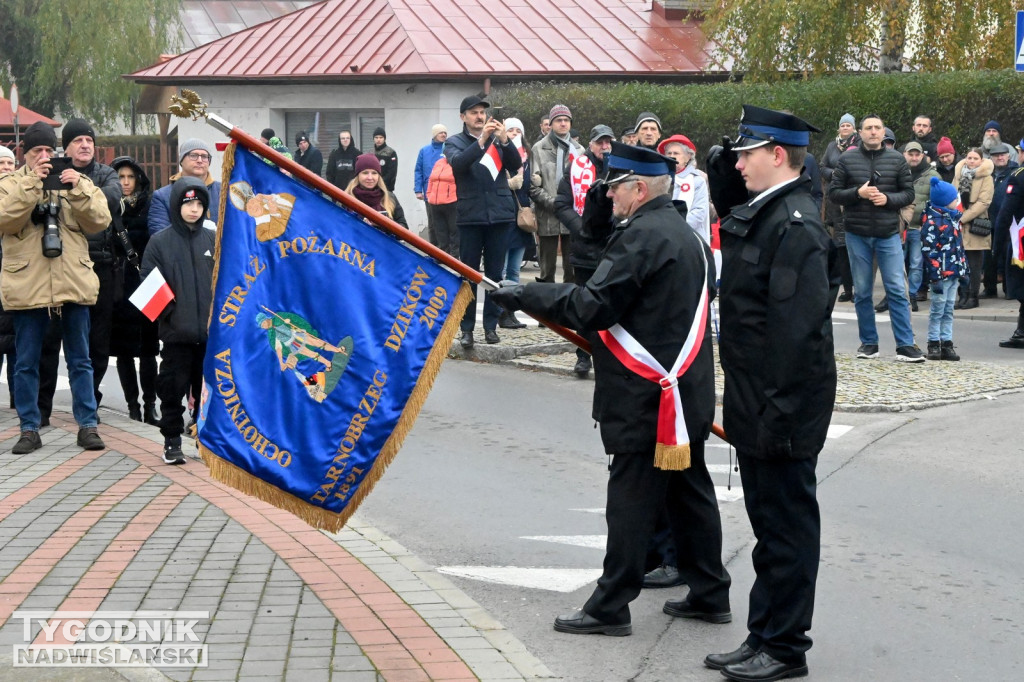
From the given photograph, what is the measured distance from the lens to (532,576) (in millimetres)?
6461

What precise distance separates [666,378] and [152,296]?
4.00 metres

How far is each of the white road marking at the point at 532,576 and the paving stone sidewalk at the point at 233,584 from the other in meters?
0.20

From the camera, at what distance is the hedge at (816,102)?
18.2 meters

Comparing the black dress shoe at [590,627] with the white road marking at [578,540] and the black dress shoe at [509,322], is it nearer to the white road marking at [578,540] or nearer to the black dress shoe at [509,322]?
the white road marking at [578,540]

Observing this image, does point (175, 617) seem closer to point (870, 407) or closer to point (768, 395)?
point (768, 395)

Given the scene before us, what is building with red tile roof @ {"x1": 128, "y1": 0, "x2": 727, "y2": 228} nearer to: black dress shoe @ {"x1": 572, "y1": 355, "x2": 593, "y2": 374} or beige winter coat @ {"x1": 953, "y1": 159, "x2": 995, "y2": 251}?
beige winter coat @ {"x1": 953, "y1": 159, "x2": 995, "y2": 251}

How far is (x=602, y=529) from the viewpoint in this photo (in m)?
7.26

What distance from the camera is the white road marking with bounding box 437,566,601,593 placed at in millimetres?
6328

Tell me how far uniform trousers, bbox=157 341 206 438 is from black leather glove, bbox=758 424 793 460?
4.46 meters

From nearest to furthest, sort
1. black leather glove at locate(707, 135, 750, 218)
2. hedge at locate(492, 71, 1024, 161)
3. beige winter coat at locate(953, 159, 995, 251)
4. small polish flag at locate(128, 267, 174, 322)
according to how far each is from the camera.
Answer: black leather glove at locate(707, 135, 750, 218)
small polish flag at locate(128, 267, 174, 322)
beige winter coat at locate(953, 159, 995, 251)
hedge at locate(492, 71, 1024, 161)

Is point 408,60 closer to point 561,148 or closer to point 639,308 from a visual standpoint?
point 561,148

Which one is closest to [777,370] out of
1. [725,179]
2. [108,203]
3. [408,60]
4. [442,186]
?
[725,179]

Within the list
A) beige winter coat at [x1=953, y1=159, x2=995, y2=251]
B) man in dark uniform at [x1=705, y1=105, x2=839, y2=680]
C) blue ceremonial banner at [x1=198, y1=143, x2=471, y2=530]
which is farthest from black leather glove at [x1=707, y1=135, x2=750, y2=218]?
beige winter coat at [x1=953, y1=159, x2=995, y2=251]

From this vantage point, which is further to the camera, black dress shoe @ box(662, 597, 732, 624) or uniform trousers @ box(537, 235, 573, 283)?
uniform trousers @ box(537, 235, 573, 283)
